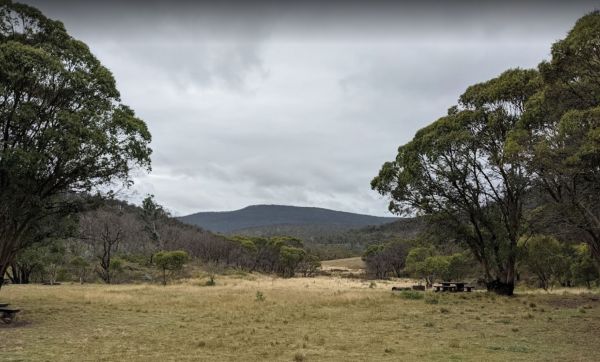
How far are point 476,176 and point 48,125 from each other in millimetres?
22875

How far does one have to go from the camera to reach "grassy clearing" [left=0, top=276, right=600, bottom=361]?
11430 millimetres

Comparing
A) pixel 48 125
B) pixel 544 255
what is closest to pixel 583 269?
pixel 544 255

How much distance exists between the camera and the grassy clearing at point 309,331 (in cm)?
1143

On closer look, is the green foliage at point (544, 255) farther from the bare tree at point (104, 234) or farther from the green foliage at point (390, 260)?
the bare tree at point (104, 234)

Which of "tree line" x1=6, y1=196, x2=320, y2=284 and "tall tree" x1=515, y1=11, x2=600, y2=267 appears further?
"tree line" x1=6, y1=196, x2=320, y2=284

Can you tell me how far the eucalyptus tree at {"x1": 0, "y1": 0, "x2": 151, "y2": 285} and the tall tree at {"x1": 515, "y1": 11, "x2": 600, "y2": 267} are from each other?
15050mm

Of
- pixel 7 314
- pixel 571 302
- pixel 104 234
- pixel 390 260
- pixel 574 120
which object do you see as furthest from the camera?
pixel 390 260

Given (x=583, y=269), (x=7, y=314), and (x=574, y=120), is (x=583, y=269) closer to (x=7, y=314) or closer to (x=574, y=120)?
(x=574, y=120)

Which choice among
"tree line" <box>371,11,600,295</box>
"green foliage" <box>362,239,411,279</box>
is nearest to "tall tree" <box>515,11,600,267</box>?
"tree line" <box>371,11,600,295</box>

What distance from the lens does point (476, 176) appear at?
93.5 feet

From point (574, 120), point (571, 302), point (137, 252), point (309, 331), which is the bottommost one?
point (309, 331)

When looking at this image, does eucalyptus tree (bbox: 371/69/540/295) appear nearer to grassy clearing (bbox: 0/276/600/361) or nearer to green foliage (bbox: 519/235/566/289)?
grassy clearing (bbox: 0/276/600/361)

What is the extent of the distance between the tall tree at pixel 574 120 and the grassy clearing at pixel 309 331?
171 inches

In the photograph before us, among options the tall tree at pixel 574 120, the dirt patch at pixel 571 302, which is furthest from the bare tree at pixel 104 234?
the tall tree at pixel 574 120
